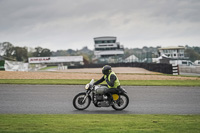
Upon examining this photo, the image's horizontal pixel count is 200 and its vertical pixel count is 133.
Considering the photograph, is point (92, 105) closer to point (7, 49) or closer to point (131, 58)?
point (131, 58)

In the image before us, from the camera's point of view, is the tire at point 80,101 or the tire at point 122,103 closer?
the tire at point 80,101

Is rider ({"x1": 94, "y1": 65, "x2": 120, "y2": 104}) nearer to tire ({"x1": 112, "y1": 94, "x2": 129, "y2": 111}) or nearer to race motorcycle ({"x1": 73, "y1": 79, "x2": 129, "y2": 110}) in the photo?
race motorcycle ({"x1": 73, "y1": 79, "x2": 129, "y2": 110})

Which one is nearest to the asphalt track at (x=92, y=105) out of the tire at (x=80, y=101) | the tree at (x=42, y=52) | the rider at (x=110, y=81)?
the tire at (x=80, y=101)

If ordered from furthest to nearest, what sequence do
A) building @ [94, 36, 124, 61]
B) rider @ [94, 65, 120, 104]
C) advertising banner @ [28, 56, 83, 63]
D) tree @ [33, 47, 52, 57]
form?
1. tree @ [33, 47, 52, 57]
2. building @ [94, 36, 124, 61]
3. advertising banner @ [28, 56, 83, 63]
4. rider @ [94, 65, 120, 104]

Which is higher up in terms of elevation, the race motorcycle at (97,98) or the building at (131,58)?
the building at (131,58)

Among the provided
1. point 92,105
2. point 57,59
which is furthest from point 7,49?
point 92,105

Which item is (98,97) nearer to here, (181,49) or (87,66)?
(87,66)

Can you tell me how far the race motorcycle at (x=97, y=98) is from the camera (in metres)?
10.4

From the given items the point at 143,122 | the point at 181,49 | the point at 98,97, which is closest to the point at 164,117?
the point at 143,122

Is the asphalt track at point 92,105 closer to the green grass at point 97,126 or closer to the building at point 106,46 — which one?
the green grass at point 97,126

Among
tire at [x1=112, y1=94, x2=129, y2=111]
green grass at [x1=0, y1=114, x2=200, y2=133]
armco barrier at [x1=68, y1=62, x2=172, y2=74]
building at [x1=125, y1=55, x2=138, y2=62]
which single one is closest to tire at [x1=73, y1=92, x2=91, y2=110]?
tire at [x1=112, y1=94, x2=129, y2=111]

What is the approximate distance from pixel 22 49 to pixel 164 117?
441 ft

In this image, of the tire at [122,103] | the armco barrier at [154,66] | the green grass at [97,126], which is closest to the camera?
the green grass at [97,126]

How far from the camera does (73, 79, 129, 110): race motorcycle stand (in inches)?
409
